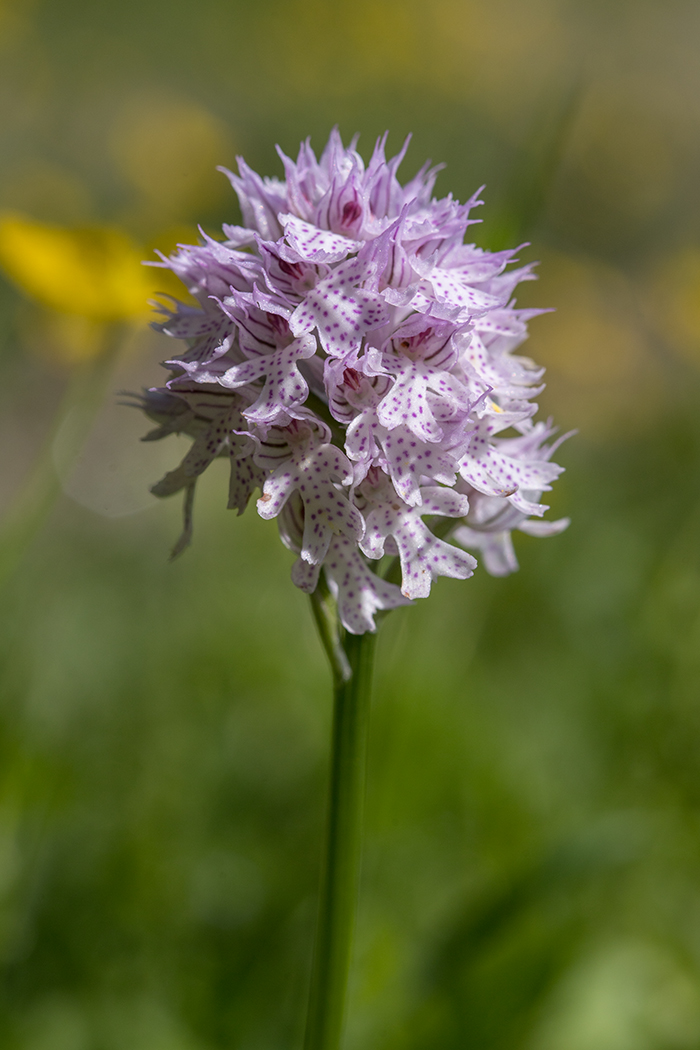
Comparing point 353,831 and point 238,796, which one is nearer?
point 353,831

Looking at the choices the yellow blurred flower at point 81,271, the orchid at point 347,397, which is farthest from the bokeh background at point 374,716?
the orchid at point 347,397

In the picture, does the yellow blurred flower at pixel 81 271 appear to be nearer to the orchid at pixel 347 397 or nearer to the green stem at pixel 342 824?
the orchid at pixel 347 397

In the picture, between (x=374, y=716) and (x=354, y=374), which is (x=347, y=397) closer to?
(x=354, y=374)

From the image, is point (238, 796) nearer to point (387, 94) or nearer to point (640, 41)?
point (387, 94)

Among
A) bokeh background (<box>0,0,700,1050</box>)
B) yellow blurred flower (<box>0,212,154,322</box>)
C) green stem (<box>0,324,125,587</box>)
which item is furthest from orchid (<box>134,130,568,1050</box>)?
yellow blurred flower (<box>0,212,154,322</box>)

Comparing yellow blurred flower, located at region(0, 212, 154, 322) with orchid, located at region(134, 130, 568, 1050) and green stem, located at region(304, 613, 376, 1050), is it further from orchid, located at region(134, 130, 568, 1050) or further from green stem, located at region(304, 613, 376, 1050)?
green stem, located at region(304, 613, 376, 1050)

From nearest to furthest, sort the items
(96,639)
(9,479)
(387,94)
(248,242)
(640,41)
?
(248,242), (96,639), (9,479), (387,94), (640,41)

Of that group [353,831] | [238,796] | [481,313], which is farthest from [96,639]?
[481,313]
